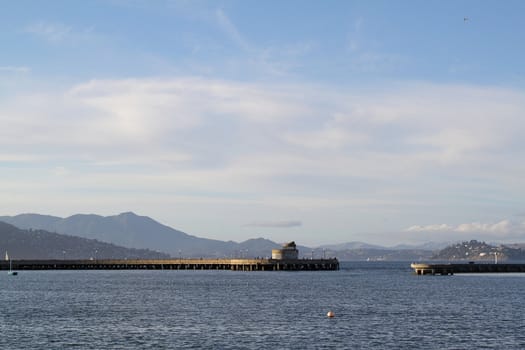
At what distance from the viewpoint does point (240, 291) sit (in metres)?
138

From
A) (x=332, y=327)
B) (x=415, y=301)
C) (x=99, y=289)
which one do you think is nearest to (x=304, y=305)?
(x=415, y=301)

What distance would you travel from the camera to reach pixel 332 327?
266ft

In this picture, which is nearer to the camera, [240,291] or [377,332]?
[377,332]

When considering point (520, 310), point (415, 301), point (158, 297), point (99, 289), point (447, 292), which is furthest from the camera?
point (99, 289)

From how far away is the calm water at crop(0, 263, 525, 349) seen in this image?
232ft

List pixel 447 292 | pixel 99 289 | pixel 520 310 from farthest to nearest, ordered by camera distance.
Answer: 1. pixel 99 289
2. pixel 447 292
3. pixel 520 310

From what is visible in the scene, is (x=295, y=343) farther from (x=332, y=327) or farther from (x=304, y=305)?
(x=304, y=305)

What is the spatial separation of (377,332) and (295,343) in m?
10.7

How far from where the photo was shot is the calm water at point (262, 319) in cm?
7081

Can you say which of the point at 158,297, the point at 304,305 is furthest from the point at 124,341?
the point at 158,297

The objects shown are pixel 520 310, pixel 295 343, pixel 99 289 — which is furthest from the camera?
pixel 99 289

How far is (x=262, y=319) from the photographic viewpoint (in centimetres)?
8812

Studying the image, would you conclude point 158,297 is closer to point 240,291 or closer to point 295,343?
point 240,291

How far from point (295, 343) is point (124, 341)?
14287 mm
